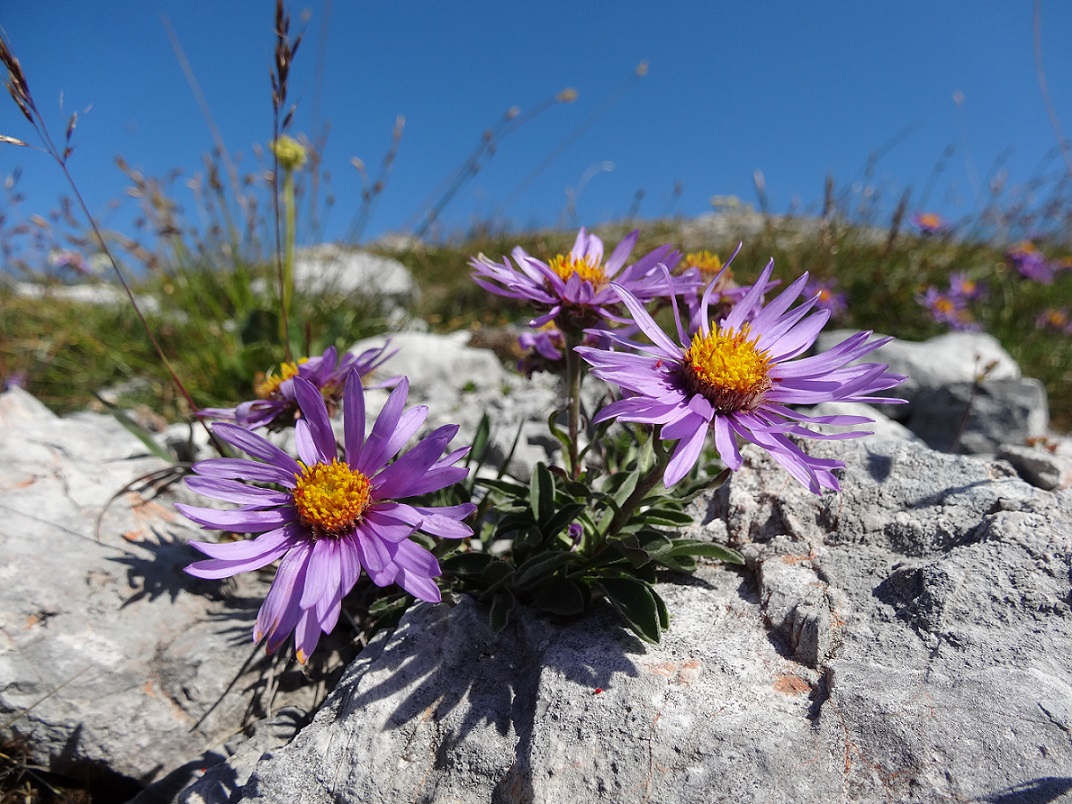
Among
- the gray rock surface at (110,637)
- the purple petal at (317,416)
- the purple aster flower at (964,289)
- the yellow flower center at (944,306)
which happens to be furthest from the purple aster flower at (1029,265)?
the gray rock surface at (110,637)

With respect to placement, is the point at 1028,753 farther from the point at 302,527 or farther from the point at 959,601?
the point at 302,527

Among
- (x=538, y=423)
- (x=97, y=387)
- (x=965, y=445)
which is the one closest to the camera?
(x=538, y=423)

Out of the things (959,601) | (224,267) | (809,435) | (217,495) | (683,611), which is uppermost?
(224,267)

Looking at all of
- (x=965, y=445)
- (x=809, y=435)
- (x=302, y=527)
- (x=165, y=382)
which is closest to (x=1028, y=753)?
(x=809, y=435)

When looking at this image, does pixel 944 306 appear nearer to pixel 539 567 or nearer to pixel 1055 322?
pixel 1055 322

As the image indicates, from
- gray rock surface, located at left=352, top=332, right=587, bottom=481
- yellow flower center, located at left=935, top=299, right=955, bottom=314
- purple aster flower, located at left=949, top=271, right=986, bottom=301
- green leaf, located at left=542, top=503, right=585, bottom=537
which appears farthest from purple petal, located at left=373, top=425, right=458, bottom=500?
purple aster flower, located at left=949, top=271, right=986, bottom=301

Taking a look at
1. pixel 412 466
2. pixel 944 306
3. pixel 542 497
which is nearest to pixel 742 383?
pixel 542 497

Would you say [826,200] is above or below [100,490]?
above
